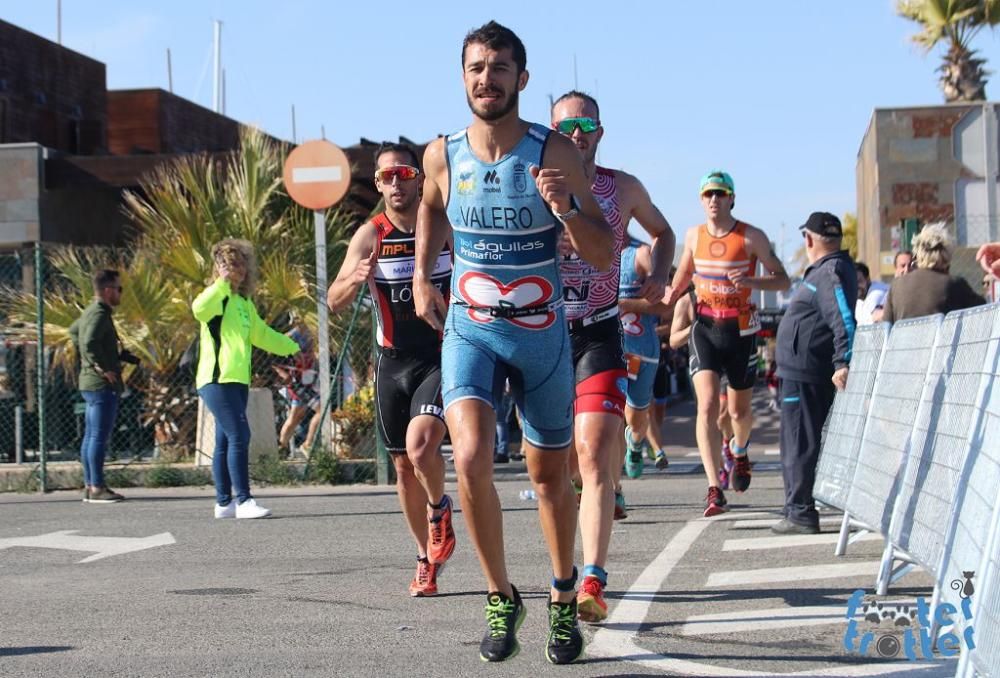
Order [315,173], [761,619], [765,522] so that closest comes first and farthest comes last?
[761,619] → [765,522] → [315,173]

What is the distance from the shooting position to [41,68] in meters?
31.3

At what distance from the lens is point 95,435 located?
1357 centimetres

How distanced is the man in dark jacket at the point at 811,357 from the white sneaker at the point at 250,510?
13.2ft

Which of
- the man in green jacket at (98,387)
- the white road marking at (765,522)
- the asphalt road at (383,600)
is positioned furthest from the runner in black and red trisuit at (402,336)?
the man in green jacket at (98,387)

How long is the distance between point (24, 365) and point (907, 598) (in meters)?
11.5

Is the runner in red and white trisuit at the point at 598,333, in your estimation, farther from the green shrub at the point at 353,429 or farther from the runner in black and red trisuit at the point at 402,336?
the green shrub at the point at 353,429

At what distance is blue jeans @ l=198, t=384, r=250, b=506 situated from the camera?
11617 mm

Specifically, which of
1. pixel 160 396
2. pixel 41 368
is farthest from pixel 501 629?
pixel 160 396

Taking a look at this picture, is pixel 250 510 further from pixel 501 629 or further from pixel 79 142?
pixel 79 142

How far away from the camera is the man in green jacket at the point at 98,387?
44.6 ft

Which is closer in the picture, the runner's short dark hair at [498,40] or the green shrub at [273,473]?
the runner's short dark hair at [498,40]

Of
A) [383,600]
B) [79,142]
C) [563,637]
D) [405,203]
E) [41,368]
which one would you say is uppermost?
[79,142]

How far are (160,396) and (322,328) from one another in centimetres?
189

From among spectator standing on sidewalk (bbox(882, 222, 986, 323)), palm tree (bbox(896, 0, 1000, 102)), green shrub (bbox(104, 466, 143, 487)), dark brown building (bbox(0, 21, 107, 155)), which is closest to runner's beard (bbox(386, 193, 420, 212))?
spectator standing on sidewalk (bbox(882, 222, 986, 323))
